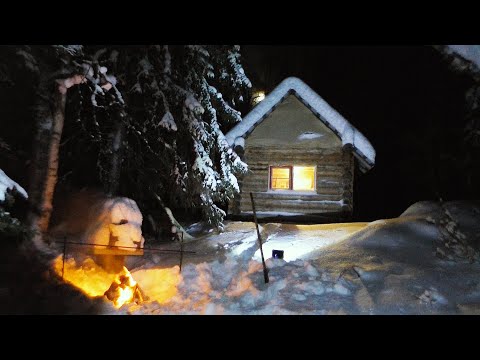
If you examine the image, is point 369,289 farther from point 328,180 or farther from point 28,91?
point 28,91

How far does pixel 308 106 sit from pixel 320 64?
10819mm

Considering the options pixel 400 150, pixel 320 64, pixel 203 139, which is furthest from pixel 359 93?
pixel 203 139

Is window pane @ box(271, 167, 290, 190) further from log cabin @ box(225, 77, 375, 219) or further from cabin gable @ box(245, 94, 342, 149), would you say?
cabin gable @ box(245, 94, 342, 149)

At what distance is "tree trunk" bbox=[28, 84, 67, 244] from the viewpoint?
8.18 meters

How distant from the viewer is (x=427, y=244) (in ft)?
27.1

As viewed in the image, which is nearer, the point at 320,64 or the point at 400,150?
the point at 400,150

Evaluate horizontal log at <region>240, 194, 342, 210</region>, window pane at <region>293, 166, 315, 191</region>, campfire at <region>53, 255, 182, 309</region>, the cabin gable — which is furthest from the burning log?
window pane at <region>293, 166, 315, 191</region>

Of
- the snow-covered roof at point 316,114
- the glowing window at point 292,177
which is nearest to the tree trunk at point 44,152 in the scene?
the snow-covered roof at point 316,114

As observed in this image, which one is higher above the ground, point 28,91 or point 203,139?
point 28,91

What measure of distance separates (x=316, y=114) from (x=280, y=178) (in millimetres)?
3078

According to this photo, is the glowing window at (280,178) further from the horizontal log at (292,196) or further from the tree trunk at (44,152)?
the tree trunk at (44,152)

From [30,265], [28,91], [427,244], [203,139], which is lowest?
[30,265]

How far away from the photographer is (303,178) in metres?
14.7

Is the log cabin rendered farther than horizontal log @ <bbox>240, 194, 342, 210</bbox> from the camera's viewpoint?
No
